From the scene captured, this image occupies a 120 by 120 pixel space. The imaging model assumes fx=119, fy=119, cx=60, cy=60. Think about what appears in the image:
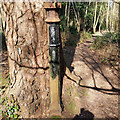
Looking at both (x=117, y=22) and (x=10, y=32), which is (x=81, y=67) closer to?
(x=10, y=32)

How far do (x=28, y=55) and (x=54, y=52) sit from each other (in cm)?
49

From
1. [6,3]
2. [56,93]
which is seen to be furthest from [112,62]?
[6,3]

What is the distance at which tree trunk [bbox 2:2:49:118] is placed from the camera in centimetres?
182

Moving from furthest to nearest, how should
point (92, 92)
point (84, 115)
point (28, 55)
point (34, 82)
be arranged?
point (92, 92) < point (84, 115) < point (34, 82) < point (28, 55)

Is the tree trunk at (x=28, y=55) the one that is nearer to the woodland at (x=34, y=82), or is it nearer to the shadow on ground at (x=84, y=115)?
the woodland at (x=34, y=82)

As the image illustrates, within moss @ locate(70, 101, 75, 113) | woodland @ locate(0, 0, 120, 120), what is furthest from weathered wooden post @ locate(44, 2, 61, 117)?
moss @ locate(70, 101, 75, 113)

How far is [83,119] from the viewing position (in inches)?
88.4

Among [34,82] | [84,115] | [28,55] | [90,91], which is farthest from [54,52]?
[90,91]

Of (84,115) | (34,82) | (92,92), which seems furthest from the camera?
(92,92)

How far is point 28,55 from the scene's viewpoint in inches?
79.4

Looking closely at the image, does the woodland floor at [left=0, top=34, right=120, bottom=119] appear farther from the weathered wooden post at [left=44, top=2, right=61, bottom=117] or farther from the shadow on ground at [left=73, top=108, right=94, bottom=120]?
the weathered wooden post at [left=44, top=2, right=61, bottom=117]

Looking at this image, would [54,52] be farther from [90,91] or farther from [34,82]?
[90,91]

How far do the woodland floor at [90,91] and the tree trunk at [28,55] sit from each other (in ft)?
1.65

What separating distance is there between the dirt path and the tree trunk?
513 mm
